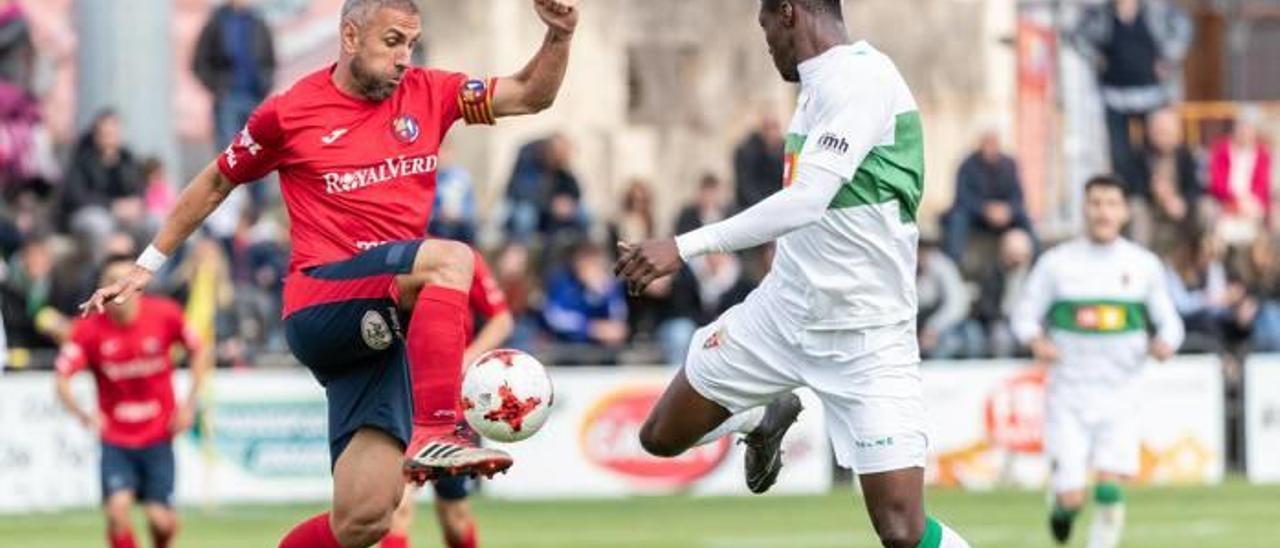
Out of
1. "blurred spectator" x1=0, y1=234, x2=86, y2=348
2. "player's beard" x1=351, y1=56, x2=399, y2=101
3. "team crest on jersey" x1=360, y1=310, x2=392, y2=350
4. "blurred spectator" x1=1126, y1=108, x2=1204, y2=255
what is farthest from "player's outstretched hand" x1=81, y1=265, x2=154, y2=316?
"blurred spectator" x1=1126, y1=108, x2=1204, y2=255

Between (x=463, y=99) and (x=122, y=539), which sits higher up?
(x=463, y=99)

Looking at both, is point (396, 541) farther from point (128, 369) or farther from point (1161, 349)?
point (1161, 349)

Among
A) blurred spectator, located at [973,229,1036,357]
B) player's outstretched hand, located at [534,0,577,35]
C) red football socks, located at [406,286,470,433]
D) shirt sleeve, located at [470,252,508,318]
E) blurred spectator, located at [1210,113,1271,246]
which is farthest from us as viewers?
blurred spectator, located at [1210,113,1271,246]

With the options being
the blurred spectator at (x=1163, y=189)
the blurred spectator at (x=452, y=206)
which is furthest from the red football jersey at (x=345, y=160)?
the blurred spectator at (x=1163, y=189)

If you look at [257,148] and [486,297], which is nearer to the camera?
[257,148]

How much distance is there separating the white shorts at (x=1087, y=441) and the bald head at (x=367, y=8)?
760 centimetres

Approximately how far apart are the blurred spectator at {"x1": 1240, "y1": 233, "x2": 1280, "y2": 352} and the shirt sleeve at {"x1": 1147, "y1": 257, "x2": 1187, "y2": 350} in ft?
25.9

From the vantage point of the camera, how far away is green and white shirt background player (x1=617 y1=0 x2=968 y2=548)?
36.9 feet

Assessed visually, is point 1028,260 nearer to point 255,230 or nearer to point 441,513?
point 255,230

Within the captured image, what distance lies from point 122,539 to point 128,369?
107cm

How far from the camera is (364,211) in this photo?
1160 centimetres

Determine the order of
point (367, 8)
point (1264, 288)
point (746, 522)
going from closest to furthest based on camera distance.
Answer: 1. point (367, 8)
2. point (746, 522)
3. point (1264, 288)

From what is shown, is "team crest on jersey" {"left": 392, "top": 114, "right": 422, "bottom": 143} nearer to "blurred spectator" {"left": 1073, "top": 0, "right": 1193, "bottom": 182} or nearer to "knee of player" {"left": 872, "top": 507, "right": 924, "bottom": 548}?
"knee of player" {"left": 872, "top": 507, "right": 924, "bottom": 548}

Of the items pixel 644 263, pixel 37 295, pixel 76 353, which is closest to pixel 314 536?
pixel 644 263
